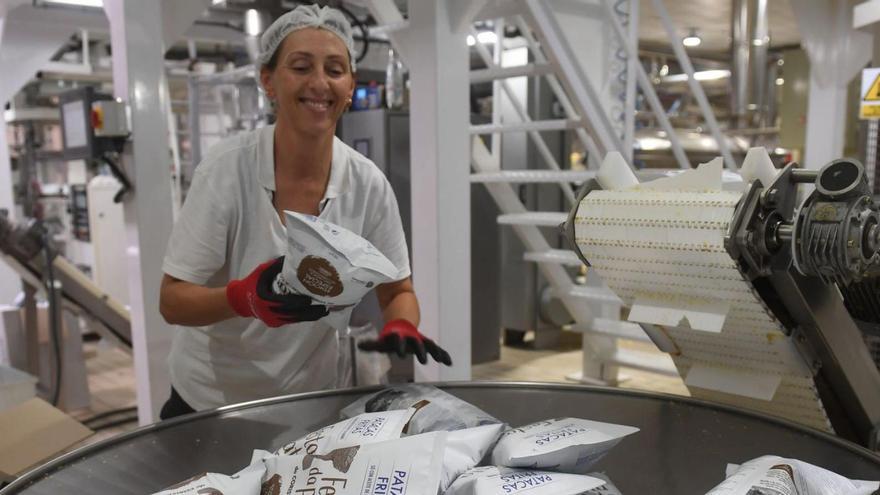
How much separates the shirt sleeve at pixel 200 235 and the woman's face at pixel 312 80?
0.19 m

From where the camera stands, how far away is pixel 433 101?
6.70ft

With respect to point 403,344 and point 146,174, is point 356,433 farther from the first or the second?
point 146,174

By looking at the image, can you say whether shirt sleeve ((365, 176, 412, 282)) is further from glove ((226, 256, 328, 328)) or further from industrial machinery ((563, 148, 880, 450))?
industrial machinery ((563, 148, 880, 450))

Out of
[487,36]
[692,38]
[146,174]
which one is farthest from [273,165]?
[692,38]

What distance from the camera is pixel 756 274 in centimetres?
81

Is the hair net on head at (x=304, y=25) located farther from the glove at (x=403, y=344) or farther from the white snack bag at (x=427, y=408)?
the white snack bag at (x=427, y=408)

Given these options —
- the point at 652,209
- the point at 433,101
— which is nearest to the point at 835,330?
the point at 652,209

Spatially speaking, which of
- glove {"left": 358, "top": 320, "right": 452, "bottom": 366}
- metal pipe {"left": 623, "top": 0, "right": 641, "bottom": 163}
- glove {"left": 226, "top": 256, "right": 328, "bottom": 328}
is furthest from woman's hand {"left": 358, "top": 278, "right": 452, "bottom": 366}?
metal pipe {"left": 623, "top": 0, "right": 641, "bottom": 163}

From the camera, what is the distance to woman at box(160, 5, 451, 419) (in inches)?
48.6

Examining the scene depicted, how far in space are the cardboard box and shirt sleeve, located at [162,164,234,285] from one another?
1.37 metres

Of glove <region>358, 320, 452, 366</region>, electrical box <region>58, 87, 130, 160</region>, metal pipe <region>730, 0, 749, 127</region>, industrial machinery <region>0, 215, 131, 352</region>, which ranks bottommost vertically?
industrial machinery <region>0, 215, 131, 352</region>

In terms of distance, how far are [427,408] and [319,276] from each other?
238 mm

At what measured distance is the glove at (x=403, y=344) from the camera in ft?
3.87

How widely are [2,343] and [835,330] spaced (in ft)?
12.2
